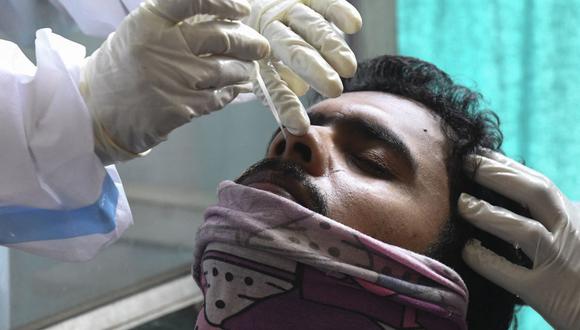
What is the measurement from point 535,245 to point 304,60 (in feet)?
1.72

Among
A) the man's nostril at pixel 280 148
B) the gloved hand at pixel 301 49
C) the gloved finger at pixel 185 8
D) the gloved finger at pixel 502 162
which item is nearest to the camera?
the gloved finger at pixel 185 8

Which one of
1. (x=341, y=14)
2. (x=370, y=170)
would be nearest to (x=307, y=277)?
(x=370, y=170)

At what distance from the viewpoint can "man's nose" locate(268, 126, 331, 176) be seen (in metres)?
1.22

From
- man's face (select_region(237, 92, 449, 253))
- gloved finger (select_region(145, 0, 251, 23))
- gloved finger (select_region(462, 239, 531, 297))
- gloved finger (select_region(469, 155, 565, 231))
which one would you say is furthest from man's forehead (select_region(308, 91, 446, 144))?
gloved finger (select_region(145, 0, 251, 23))

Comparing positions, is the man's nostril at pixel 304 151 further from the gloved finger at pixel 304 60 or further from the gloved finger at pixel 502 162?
the gloved finger at pixel 502 162

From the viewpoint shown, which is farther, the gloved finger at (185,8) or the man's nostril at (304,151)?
the man's nostril at (304,151)

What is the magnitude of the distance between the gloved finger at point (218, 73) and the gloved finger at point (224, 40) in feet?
0.05

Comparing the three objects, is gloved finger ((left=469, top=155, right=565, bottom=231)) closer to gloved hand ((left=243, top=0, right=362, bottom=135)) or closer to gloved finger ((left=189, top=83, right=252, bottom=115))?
gloved hand ((left=243, top=0, right=362, bottom=135))

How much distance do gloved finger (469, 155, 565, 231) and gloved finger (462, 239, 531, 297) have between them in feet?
0.35

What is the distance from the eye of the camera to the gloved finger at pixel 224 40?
109cm

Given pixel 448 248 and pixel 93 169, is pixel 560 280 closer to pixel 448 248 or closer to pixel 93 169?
pixel 448 248

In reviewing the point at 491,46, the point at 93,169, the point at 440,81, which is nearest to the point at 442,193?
the point at 440,81

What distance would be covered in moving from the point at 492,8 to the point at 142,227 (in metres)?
1.07

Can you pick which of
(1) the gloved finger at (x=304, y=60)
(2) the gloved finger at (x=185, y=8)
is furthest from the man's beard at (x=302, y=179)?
(2) the gloved finger at (x=185, y=8)
